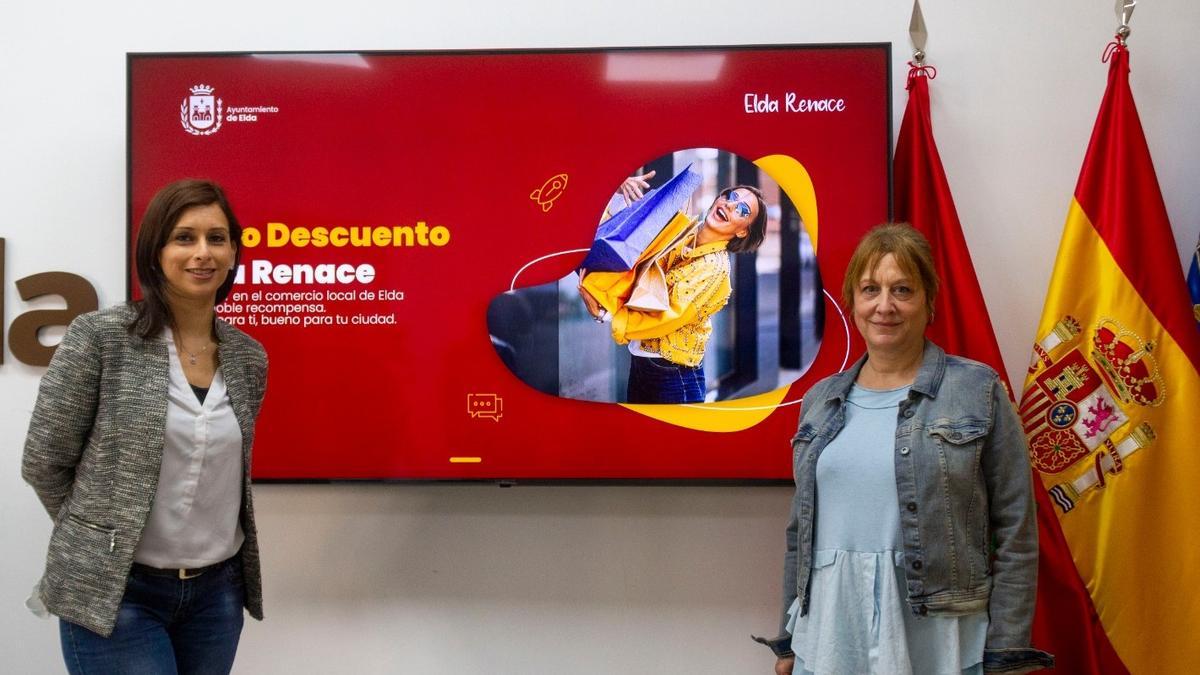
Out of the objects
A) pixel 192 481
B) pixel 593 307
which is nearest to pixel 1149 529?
pixel 593 307

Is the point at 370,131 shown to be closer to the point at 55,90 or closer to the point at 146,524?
the point at 55,90

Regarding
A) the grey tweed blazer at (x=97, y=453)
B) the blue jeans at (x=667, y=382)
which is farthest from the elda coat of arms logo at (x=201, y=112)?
the blue jeans at (x=667, y=382)

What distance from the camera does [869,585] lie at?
5.13ft

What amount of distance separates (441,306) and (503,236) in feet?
0.81

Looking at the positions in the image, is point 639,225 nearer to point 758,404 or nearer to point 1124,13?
point 758,404

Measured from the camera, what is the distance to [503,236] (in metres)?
2.25

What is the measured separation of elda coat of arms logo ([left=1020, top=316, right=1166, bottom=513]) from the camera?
2150 millimetres

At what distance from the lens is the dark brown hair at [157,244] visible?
5.27ft

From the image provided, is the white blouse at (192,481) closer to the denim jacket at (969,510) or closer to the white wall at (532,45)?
the white wall at (532,45)

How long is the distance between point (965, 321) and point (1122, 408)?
17.3 inches

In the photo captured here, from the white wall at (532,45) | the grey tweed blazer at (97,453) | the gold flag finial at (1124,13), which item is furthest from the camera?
the white wall at (532,45)

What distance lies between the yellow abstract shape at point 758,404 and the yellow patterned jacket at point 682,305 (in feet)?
0.43

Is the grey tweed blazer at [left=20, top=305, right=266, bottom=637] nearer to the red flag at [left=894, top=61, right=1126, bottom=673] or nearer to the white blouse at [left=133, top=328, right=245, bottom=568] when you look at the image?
the white blouse at [left=133, top=328, right=245, bottom=568]

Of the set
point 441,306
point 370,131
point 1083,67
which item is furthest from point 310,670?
point 1083,67
